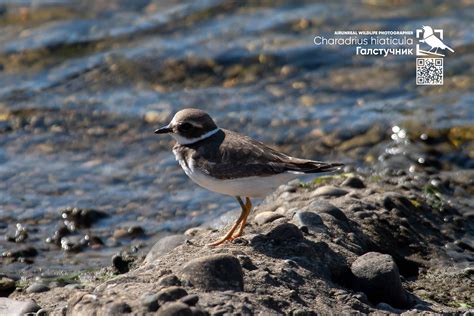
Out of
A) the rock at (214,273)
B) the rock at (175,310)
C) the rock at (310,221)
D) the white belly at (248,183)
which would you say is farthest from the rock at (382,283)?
the rock at (175,310)

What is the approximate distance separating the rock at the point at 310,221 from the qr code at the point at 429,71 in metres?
6.27

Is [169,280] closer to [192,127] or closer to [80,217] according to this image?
[192,127]

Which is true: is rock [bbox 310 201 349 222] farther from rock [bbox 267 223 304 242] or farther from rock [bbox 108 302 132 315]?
rock [bbox 108 302 132 315]

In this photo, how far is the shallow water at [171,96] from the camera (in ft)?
32.1

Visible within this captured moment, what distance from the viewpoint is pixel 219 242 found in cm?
639

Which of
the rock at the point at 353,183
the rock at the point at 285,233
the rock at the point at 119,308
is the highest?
the rock at the point at 119,308

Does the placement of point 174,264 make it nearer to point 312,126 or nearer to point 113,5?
point 312,126

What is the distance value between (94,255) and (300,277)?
10.8ft

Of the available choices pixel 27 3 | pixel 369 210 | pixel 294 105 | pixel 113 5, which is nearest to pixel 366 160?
pixel 294 105

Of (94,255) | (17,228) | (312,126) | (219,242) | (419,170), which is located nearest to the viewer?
(219,242)

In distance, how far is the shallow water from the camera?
9.78 meters

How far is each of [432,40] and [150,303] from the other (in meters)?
9.93

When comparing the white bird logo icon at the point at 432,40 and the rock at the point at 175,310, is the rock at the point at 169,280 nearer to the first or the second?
the rock at the point at 175,310

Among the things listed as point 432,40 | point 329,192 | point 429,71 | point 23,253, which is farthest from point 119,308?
point 432,40
